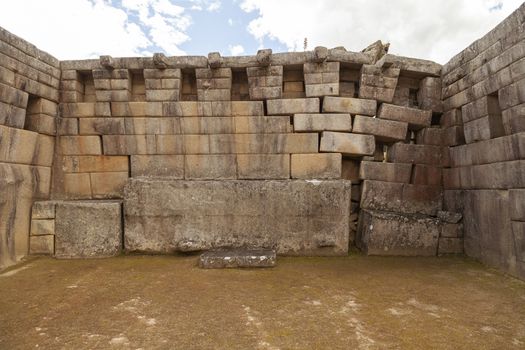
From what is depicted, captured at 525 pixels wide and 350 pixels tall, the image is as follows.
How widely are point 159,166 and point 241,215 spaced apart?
2.01 meters

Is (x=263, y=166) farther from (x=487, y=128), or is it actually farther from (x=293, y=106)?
(x=487, y=128)

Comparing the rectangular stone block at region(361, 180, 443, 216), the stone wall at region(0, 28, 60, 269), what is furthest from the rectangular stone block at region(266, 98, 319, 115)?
the stone wall at region(0, 28, 60, 269)

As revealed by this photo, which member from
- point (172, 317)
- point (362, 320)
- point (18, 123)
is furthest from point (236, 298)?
point (18, 123)

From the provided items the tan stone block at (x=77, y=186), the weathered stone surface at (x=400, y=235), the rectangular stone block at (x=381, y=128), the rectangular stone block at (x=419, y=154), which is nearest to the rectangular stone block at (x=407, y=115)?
the rectangular stone block at (x=381, y=128)

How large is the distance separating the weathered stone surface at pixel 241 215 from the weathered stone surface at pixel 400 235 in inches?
20.6

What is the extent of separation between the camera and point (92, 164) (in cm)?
622

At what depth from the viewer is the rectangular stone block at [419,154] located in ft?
20.5

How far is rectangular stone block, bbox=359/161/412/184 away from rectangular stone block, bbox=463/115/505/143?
1.26 m

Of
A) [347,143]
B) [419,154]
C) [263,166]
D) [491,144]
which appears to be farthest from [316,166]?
[491,144]

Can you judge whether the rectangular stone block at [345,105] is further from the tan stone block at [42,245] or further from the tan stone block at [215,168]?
the tan stone block at [42,245]

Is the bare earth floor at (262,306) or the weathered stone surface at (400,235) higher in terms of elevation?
the weathered stone surface at (400,235)

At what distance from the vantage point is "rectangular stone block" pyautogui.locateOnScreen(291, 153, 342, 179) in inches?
237

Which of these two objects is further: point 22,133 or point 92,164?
point 92,164

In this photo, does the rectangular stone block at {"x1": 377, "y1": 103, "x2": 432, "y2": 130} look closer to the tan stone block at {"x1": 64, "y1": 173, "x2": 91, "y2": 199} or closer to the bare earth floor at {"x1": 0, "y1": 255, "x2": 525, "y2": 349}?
the bare earth floor at {"x1": 0, "y1": 255, "x2": 525, "y2": 349}
